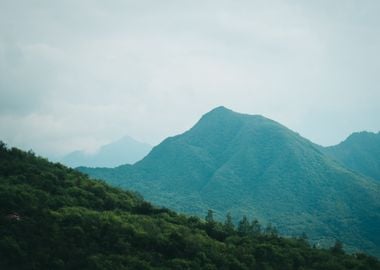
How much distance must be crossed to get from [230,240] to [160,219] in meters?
11.4

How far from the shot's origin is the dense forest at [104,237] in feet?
151

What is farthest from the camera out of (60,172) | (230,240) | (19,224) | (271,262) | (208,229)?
(60,172)

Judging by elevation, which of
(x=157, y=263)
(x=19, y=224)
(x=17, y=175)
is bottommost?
(x=157, y=263)

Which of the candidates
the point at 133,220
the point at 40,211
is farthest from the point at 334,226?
the point at 40,211

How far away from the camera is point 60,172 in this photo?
79250mm

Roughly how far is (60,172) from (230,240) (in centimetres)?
3409

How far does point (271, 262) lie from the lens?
60.1 metres

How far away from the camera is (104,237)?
172 feet

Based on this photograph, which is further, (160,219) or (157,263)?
(160,219)

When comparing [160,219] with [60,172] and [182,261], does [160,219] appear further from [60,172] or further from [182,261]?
[60,172]

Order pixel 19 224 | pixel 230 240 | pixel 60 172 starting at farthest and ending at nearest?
pixel 60 172 → pixel 230 240 → pixel 19 224

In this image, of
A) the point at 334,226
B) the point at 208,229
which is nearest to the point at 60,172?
the point at 208,229

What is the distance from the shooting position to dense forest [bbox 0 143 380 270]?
1815 inches

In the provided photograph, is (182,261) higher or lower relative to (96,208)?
lower
